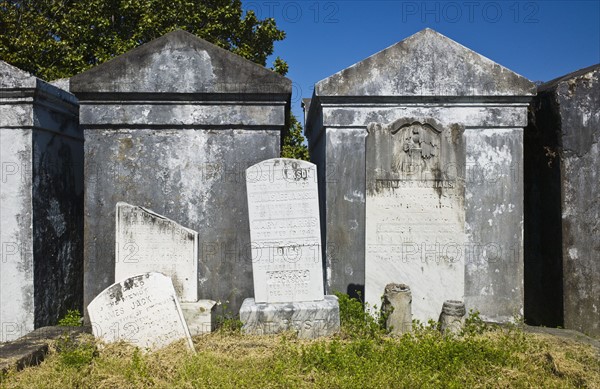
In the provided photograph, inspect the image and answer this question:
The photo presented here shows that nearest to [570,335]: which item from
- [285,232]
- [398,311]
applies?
[398,311]

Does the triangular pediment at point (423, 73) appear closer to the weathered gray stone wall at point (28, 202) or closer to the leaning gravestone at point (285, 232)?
the leaning gravestone at point (285, 232)

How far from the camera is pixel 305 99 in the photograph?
36.9 ft

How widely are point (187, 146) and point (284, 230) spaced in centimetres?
178

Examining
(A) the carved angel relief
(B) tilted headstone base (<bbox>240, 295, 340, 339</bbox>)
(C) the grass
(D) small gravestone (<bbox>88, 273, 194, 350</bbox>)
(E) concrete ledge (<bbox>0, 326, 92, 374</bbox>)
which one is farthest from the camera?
(A) the carved angel relief

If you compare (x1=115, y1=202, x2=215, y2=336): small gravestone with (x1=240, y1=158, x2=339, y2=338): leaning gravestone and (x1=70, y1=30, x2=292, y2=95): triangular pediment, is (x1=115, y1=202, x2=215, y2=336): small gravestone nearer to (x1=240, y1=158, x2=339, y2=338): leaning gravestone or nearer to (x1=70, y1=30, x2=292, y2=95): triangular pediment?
(x1=240, y1=158, x2=339, y2=338): leaning gravestone

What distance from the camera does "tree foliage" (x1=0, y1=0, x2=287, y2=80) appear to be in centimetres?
1327

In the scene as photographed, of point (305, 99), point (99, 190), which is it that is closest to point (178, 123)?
point (99, 190)

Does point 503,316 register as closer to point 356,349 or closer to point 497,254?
point 497,254

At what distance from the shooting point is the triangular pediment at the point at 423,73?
6293 millimetres

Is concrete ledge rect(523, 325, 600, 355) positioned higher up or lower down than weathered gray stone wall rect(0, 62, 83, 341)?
lower down

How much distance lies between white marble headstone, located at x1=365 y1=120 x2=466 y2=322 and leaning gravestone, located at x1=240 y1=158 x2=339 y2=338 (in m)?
0.68

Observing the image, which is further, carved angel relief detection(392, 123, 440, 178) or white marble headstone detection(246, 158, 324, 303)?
carved angel relief detection(392, 123, 440, 178)

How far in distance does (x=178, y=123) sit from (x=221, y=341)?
8.79 feet

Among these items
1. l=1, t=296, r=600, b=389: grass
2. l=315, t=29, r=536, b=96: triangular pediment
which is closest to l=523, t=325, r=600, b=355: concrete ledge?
l=1, t=296, r=600, b=389: grass
